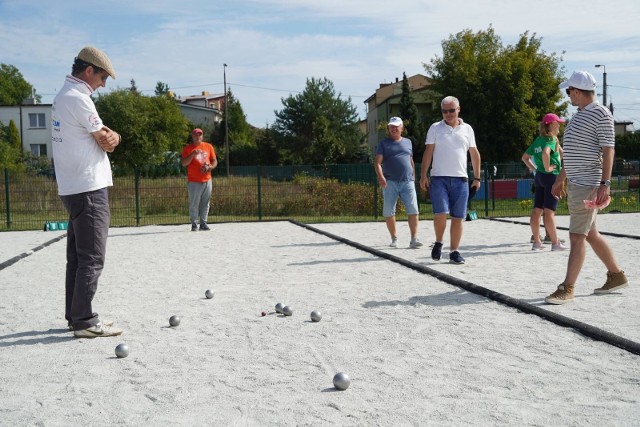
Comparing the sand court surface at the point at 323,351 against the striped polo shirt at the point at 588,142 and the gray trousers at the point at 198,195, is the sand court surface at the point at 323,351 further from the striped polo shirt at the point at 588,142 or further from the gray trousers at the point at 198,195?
the gray trousers at the point at 198,195

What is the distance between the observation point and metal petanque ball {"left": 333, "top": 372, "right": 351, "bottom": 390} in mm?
3463

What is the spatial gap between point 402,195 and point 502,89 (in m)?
37.3

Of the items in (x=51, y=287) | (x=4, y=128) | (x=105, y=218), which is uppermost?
(x=4, y=128)

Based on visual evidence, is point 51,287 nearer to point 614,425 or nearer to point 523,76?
point 614,425

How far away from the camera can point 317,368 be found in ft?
12.8

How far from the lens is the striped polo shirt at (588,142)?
5.36 m

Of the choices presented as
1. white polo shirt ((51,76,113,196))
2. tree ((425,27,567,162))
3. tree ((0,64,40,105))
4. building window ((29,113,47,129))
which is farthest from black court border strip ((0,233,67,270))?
tree ((0,64,40,105))

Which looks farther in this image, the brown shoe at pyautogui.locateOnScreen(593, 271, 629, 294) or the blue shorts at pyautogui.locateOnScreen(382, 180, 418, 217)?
the blue shorts at pyautogui.locateOnScreen(382, 180, 418, 217)

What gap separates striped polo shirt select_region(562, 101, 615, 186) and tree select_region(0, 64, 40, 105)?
93754 millimetres

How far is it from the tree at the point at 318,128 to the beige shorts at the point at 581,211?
2472 inches

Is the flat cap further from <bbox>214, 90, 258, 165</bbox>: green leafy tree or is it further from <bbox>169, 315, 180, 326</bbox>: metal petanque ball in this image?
<bbox>214, 90, 258, 165</bbox>: green leafy tree

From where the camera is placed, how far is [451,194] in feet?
26.3

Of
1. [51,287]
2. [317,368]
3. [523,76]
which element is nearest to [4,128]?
[523,76]

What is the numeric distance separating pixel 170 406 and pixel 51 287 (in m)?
4.55
